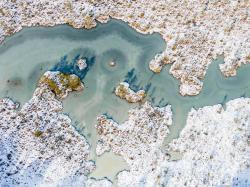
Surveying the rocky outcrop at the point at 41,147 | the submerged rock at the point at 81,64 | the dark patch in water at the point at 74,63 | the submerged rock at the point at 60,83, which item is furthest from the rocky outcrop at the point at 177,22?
the rocky outcrop at the point at 41,147

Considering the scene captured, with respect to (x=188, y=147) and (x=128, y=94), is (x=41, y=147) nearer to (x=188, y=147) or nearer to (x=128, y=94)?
(x=128, y=94)

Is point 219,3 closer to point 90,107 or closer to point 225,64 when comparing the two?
point 225,64

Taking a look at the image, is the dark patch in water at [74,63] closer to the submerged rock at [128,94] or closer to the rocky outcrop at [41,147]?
the rocky outcrop at [41,147]

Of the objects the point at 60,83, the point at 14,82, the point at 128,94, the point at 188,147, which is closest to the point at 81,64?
the point at 60,83

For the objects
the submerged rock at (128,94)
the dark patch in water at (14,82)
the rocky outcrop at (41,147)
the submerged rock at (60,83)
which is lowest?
the rocky outcrop at (41,147)

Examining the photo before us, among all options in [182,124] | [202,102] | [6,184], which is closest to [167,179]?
[182,124]

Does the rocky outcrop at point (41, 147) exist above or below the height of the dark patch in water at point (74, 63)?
below
